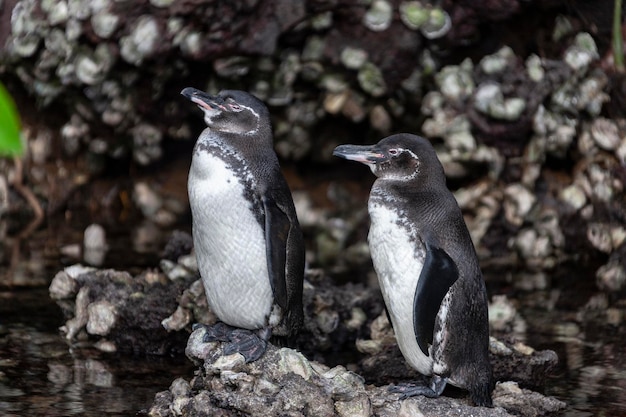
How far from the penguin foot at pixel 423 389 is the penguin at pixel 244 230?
0.54 meters

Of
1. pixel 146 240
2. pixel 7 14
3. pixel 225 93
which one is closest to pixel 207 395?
pixel 225 93

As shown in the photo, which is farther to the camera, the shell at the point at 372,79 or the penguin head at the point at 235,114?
A: the shell at the point at 372,79

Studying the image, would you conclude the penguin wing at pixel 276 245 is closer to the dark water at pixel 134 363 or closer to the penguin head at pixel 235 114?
the penguin head at pixel 235 114

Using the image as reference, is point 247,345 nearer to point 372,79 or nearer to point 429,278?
point 429,278

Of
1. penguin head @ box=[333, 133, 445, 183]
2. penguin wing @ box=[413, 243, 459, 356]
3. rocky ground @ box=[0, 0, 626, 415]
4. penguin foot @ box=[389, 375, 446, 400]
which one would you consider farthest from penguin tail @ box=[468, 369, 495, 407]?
rocky ground @ box=[0, 0, 626, 415]

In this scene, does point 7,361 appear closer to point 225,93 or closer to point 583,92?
point 225,93

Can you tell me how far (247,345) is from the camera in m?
3.98

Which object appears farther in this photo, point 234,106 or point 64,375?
point 64,375

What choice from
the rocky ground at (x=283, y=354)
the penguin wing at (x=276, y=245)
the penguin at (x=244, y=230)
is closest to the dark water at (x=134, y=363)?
the rocky ground at (x=283, y=354)

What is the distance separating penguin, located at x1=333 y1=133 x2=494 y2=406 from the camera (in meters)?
3.68

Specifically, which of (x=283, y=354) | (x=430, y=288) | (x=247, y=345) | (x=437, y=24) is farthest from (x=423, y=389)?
(x=437, y=24)

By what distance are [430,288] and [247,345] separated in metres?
0.78

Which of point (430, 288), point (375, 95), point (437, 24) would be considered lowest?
point (375, 95)

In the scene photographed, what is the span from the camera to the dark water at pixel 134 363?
407cm
